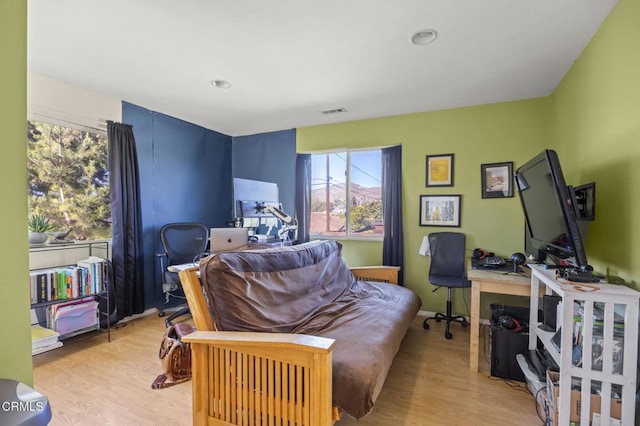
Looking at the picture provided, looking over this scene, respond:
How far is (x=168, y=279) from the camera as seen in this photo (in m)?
3.21

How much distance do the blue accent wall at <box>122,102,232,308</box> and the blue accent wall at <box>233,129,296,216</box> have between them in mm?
239

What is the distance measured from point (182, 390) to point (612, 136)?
3.32 metres

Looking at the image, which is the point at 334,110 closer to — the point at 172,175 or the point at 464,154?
the point at 464,154

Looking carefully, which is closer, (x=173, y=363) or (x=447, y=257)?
(x=173, y=363)

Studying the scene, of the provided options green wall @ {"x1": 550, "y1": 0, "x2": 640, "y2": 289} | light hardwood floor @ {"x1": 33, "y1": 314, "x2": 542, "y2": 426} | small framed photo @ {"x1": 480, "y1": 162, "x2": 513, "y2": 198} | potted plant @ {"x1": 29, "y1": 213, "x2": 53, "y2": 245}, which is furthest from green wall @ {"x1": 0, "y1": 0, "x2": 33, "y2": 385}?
small framed photo @ {"x1": 480, "y1": 162, "x2": 513, "y2": 198}

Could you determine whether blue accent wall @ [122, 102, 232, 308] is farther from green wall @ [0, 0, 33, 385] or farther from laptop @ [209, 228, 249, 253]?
green wall @ [0, 0, 33, 385]

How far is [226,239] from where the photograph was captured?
9.02 feet

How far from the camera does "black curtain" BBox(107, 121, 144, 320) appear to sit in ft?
10.1

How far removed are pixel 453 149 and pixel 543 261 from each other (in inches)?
61.4

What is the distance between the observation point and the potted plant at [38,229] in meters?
2.40

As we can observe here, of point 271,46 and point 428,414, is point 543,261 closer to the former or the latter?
point 428,414

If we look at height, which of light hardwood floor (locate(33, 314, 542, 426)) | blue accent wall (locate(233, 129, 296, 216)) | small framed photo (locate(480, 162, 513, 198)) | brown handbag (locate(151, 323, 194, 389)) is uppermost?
blue accent wall (locate(233, 129, 296, 216))

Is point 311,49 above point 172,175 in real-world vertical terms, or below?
above

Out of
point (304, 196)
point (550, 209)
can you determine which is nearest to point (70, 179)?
point (304, 196)
